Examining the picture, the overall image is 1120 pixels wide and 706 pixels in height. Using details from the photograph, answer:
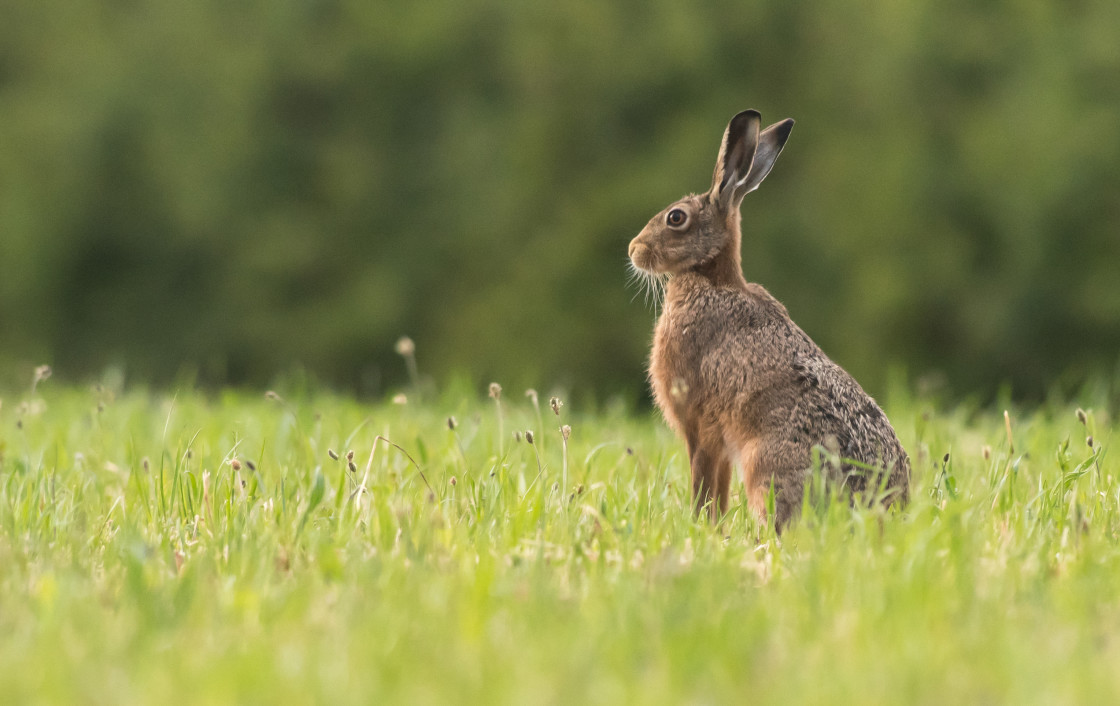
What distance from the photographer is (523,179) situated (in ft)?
50.7

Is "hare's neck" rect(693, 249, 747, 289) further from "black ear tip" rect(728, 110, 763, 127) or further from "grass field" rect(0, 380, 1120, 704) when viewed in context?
"grass field" rect(0, 380, 1120, 704)

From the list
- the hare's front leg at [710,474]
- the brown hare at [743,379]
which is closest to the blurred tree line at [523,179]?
the brown hare at [743,379]

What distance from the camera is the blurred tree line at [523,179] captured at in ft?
43.4

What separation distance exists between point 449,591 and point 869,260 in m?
11.2

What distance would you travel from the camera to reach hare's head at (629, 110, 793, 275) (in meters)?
4.99

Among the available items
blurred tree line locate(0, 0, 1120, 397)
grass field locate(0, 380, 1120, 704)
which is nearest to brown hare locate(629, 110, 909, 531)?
grass field locate(0, 380, 1120, 704)

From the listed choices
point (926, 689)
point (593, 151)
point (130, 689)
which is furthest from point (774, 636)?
point (593, 151)

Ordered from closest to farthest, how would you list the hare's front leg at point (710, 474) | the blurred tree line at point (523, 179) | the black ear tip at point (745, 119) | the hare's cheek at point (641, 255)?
the hare's front leg at point (710, 474), the black ear tip at point (745, 119), the hare's cheek at point (641, 255), the blurred tree line at point (523, 179)

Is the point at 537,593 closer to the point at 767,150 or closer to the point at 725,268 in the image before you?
the point at 725,268

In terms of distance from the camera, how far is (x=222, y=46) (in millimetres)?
16812

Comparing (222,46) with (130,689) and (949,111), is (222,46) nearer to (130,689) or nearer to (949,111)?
(949,111)

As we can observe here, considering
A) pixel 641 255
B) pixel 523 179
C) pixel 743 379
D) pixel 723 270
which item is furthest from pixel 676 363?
pixel 523 179

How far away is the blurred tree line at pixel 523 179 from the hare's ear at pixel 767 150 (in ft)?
24.4

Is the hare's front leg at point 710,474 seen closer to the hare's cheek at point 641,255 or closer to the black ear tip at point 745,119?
the hare's cheek at point 641,255
